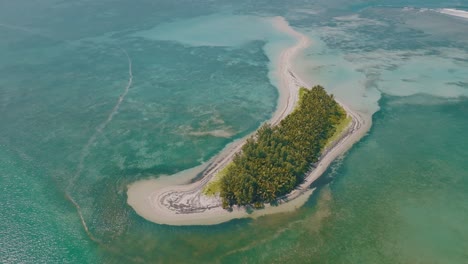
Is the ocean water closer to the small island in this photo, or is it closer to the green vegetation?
the small island

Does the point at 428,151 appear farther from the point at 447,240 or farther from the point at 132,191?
the point at 132,191

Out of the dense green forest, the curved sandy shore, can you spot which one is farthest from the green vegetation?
the dense green forest

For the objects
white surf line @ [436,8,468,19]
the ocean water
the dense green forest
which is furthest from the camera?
white surf line @ [436,8,468,19]

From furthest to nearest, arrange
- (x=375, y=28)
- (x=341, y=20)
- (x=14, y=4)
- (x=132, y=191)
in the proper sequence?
1. (x=14, y=4)
2. (x=341, y=20)
3. (x=375, y=28)
4. (x=132, y=191)

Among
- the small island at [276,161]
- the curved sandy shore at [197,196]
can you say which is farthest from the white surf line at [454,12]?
the small island at [276,161]

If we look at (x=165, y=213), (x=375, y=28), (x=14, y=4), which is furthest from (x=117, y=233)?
(x=14, y=4)

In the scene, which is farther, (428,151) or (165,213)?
(428,151)
